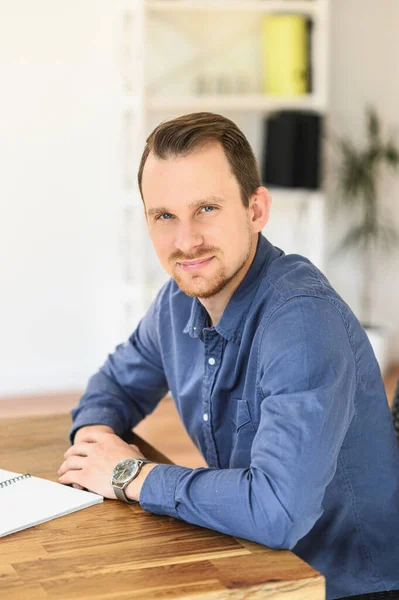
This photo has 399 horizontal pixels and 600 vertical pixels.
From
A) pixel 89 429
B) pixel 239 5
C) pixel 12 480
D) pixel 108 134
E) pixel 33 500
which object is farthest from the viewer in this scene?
pixel 108 134

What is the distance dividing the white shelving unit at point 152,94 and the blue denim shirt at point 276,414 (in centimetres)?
289

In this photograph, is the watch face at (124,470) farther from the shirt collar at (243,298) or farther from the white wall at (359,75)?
the white wall at (359,75)

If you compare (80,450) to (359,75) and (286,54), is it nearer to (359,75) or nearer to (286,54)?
(286,54)

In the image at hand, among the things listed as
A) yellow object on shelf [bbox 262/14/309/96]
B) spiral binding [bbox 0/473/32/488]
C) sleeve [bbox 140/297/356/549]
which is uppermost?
yellow object on shelf [bbox 262/14/309/96]

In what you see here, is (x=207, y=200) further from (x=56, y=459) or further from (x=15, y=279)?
(x=15, y=279)

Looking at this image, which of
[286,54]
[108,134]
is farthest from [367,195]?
[108,134]

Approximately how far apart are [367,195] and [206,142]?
3896mm

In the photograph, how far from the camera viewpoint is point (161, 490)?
1303mm

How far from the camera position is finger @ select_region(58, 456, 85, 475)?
4.82ft

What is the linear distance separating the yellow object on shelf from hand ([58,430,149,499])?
12.0ft

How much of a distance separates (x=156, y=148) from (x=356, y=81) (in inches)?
169

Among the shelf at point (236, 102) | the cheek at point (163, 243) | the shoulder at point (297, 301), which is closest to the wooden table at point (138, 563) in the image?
the shoulder at point (297, 301)

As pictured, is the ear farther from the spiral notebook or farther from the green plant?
the green plant

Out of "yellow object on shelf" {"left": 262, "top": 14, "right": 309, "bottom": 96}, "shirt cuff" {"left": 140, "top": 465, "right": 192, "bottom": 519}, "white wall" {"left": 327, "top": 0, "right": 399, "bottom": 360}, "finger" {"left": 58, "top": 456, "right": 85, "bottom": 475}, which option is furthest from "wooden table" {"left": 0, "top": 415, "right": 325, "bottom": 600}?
"white wall" {"left": 327, "top": 0, "right": 399, "bottom": 360}
